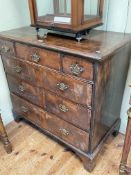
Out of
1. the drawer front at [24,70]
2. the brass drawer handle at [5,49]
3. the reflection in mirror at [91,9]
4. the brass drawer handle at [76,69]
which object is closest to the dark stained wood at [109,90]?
the brass drawer handle at [76,69]

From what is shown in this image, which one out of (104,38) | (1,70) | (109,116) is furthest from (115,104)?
(1,70)

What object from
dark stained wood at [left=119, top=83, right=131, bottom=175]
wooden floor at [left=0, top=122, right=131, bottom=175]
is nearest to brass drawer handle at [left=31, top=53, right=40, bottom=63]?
dark stained wood at [left=119, top=83, right=131, bottom=175]

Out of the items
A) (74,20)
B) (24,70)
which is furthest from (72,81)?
(24,70)

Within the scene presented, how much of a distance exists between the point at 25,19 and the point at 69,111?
1003 millimetres

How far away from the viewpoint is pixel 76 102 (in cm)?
117

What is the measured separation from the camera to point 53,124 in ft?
4.81

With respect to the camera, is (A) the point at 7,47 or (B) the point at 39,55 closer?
(B) the point at 39,55

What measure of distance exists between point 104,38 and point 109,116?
593mm

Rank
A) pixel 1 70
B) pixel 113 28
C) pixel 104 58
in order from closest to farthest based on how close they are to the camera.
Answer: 1. pixel 104 58
2. pixel 113 28
3. pixel 1 70

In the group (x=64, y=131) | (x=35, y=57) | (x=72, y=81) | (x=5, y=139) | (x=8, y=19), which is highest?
(x=8, y=19)

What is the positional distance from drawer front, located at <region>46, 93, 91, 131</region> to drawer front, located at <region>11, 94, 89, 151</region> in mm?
54

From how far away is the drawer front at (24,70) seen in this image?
1.33 metres

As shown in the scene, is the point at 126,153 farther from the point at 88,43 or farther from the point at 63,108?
the point at 88,43

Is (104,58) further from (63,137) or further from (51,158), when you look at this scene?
(51,158)
